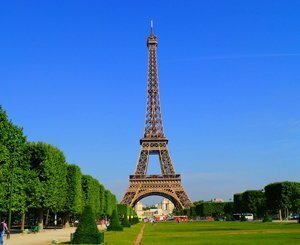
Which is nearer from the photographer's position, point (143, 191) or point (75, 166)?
point (75, 166)

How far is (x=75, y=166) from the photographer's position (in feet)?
215

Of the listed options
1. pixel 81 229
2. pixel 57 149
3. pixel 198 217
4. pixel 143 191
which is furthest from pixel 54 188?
pixel 198 217

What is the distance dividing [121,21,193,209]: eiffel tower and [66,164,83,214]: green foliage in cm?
4739

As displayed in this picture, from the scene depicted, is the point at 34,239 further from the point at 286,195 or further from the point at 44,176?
the point at 286,195

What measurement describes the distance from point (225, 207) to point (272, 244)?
10208 cm

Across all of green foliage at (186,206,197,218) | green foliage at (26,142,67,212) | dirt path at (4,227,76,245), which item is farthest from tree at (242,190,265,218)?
dirt path at (4,227,76,245)

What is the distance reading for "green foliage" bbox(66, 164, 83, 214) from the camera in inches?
2467

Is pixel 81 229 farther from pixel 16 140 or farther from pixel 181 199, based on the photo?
pixel 181 199

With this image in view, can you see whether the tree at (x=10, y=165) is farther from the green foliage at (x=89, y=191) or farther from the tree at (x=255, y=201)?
the tree at (x=255, y=201)

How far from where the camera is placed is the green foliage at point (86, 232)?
1125 inches

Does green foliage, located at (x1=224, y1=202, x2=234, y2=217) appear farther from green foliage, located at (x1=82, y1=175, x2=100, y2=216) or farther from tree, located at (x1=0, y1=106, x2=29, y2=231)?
tree, located at (x1=0, y1=106, x2=29, y2=231)

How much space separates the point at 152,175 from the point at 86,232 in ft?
287

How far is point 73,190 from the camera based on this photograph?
2501 inches

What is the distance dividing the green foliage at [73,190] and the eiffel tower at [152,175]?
4739 cm
